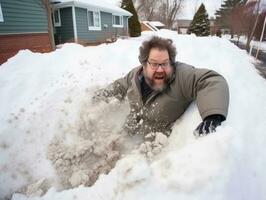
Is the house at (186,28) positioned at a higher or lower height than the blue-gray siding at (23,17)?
lower


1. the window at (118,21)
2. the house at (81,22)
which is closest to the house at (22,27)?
the house at (81,22)

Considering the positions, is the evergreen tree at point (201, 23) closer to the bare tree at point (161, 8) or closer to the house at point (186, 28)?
the house at point (186, 28)

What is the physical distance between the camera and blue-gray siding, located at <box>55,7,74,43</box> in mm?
13773

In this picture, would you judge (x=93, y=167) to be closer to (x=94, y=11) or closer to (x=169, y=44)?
(x=169, y=44)

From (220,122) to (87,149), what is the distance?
1409 millimetres

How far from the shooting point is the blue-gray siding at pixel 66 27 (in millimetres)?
13773

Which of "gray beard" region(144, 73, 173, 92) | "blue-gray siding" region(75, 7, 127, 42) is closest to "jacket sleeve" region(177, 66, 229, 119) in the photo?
"gray beard" region(144, 73, 173, 92)

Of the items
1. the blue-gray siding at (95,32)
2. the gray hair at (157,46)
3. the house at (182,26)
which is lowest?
the house at (182,26)

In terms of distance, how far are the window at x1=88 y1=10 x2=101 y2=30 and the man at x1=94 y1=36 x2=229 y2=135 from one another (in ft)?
44.2

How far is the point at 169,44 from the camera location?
255 centimetres

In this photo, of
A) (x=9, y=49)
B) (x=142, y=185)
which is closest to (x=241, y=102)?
(x=142, y=185)

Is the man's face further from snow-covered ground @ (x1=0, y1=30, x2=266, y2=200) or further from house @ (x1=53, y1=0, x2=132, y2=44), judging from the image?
house @ (x1=53, y1=0, x2=132, y2=44)

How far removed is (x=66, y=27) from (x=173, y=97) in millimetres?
12915

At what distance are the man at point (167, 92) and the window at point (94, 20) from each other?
13.5 m
